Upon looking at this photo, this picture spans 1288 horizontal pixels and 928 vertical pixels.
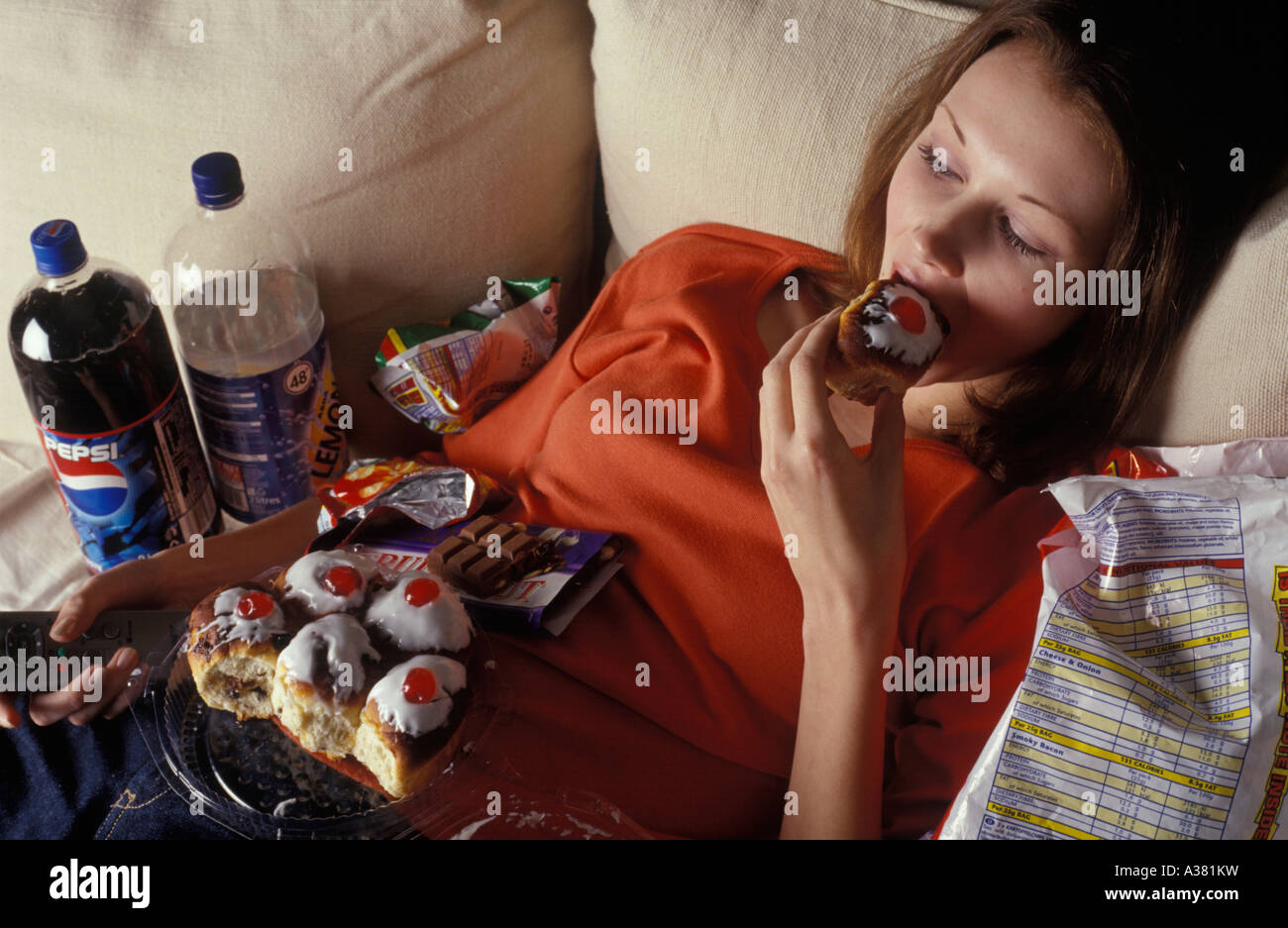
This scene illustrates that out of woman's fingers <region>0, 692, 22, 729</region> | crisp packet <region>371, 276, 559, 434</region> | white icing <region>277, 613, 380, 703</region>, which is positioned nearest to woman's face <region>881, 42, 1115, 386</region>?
crisp packet <region>371, 276, 559, 434</region>

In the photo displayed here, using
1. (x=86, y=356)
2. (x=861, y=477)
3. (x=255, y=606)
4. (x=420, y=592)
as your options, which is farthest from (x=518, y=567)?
(x=86, y=356)

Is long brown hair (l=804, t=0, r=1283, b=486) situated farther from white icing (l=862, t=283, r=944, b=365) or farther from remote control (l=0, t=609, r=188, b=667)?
remote control (l=0, t=609, r=188, b=667)

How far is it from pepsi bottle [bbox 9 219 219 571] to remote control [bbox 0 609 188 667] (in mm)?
179

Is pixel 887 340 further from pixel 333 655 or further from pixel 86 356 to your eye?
pixel 86 356

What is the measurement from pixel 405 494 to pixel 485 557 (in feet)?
0.62

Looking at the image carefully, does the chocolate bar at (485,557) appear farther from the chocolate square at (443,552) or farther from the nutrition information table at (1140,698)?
the nutrition information table at (1140,698)

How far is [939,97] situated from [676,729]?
2.36 feet

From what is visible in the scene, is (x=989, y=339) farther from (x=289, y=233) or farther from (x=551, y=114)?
(x=289, y=233)

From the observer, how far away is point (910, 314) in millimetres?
958

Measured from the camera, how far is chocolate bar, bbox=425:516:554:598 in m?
1.04

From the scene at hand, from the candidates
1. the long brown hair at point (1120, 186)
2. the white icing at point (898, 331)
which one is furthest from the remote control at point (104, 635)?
the long brown hair at point (1120, 186)

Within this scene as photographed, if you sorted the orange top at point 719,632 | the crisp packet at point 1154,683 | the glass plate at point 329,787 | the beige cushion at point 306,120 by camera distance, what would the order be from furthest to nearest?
1. the beige cushion at point 306,120
2. the orange top at point 719,632
3. the glass plate at point 329,787
4. the crisp packet at point 1154,683

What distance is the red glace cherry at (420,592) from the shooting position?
94 cm

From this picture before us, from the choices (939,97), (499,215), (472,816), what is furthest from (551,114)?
(472,816)
